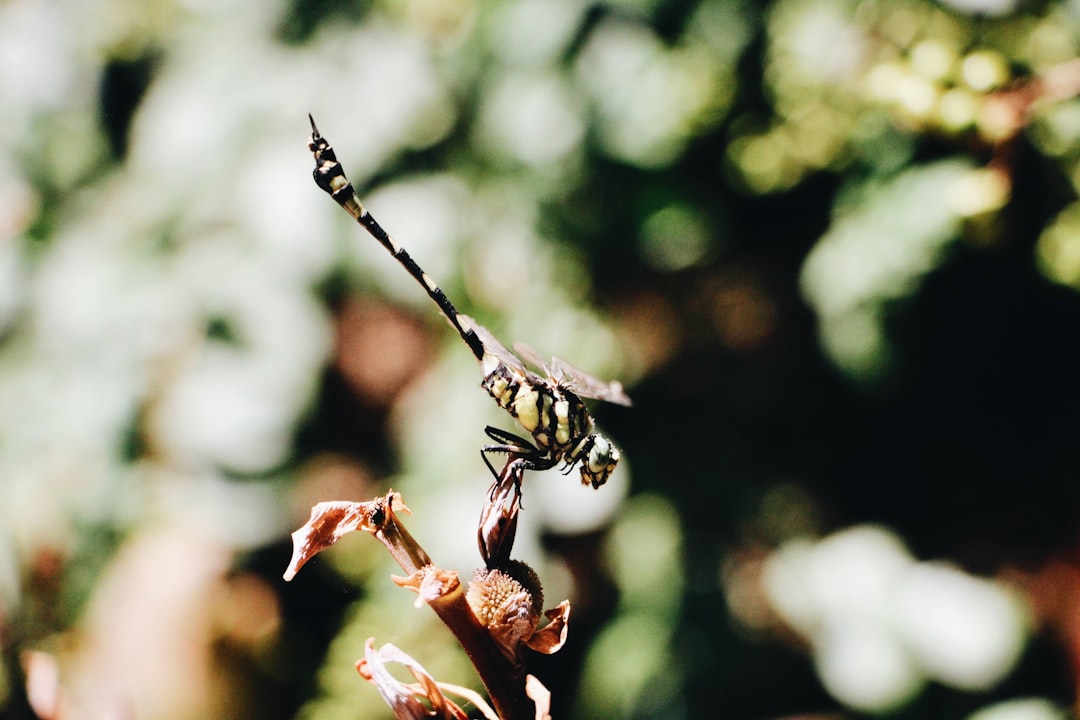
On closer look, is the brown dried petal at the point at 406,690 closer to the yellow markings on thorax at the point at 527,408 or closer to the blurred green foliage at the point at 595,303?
the yellow markings on thorax at the point at 527,408

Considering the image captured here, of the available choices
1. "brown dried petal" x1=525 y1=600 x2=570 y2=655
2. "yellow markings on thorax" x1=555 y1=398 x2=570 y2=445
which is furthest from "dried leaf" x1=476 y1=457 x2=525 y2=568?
"yellow markings on thorax" x1=555 y1=398 x2=570 y2=445

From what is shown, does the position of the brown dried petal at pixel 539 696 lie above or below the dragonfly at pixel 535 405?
below

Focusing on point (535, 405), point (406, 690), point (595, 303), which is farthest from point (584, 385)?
point (595, 303)

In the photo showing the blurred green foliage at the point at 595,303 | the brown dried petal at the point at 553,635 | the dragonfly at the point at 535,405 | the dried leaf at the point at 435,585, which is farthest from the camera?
the blurred green foliage at the point at 595,303

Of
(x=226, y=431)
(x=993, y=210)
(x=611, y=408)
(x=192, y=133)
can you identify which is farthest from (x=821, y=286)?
(x=192, y=133)

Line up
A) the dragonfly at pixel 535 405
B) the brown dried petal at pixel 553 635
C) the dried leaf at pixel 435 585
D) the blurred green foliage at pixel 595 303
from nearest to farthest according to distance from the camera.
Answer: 1. the dried leaf at pixel 435 585
2. the brown dried petal at pixel 553 635
3. the dragonfly at pixel 535 405
4. the blurred green foliage at pixel 595 303

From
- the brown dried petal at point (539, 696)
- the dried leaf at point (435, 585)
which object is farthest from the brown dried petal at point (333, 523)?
the brown dried petal at point (539, 696)

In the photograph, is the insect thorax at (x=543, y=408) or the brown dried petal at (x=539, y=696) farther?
the insect thorax at (x=543, y=408)
